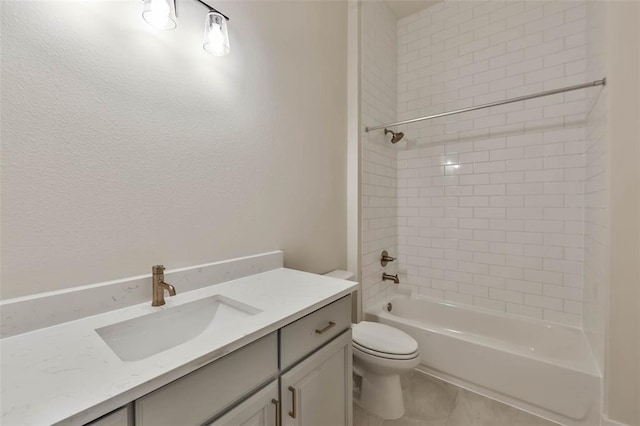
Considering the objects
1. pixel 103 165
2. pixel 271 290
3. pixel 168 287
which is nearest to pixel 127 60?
pixel 103 165

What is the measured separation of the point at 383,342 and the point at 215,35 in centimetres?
180

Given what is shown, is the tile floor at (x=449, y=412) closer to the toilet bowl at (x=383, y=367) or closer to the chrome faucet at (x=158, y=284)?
the toilet bowl at (x=383, y=367)

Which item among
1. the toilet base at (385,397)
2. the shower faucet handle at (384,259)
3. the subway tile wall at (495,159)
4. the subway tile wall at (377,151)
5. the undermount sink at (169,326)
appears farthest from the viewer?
the shower faucet handle at (384,259)

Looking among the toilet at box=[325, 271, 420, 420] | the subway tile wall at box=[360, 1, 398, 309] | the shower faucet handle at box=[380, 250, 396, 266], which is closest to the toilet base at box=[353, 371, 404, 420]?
the toilet at box=[325, 271, 420, 420]

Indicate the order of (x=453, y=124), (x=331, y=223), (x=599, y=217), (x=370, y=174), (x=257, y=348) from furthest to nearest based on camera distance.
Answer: (x=453, y=124) < (x=370, y=174) < (x=331, y=223) < (x=599, y=217) < (x=257, y=348)

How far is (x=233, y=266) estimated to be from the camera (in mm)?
1296

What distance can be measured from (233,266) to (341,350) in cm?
62

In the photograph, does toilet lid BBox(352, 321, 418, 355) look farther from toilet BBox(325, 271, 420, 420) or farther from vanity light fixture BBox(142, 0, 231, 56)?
vanity light fixture BBox(142, 0, 231, 56)

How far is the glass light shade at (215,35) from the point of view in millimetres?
1138

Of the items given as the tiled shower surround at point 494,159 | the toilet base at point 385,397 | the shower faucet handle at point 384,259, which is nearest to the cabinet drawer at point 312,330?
the toilet base at point 385,397

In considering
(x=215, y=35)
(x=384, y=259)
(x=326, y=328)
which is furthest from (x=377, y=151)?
(x=326, y=328)

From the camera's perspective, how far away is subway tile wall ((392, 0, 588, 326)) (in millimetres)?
1992

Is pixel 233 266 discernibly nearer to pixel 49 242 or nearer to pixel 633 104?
pixel 49 242

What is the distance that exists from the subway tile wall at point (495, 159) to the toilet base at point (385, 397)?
110 centimetres
